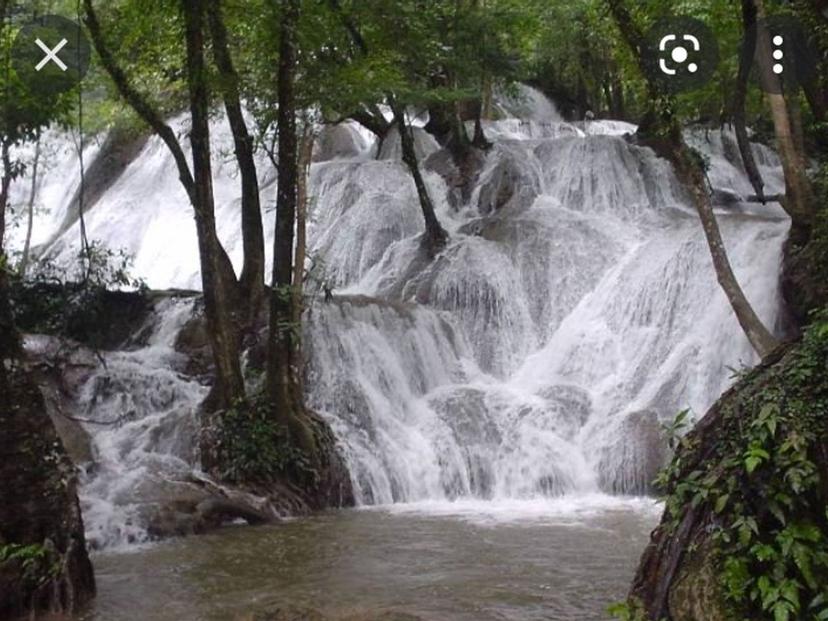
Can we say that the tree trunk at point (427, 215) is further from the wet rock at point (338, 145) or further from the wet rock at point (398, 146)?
the wet rock at point (338, 145)

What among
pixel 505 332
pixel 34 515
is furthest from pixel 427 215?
pixel 34 515

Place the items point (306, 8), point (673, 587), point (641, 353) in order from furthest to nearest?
point (641, 353)
point (306, 8)
point (673, 587)

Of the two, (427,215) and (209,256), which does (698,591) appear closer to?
(209,256)

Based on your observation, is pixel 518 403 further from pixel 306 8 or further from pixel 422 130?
pixel 422 130

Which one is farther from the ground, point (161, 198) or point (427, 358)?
point (161, 198)

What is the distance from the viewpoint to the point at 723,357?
12953 mm

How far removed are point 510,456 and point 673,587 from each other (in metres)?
7.83

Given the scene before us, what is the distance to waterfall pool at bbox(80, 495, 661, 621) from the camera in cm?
636

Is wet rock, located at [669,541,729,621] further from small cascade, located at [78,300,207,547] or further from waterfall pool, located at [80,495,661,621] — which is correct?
small cascade, located at [78,300,207,547]

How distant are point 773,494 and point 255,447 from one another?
24.9 feet

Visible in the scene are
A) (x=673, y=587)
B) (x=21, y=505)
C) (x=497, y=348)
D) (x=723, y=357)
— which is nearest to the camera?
(x=673, y=587)

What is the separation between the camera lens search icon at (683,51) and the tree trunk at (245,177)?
5.81 metres

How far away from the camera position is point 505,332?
622 inches

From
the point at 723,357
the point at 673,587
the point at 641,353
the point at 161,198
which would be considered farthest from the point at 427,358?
the point at 161,198
